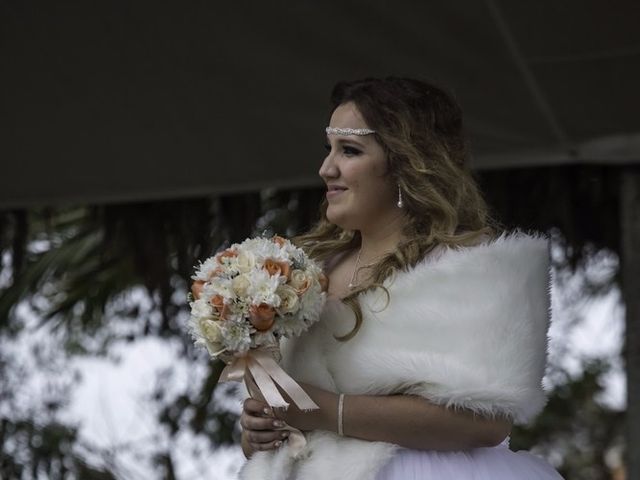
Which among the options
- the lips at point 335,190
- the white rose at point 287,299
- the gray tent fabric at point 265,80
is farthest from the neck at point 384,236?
the gray tent fabric at point 265,80

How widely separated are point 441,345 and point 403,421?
197mm

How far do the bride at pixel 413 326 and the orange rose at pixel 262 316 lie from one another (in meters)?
0.19

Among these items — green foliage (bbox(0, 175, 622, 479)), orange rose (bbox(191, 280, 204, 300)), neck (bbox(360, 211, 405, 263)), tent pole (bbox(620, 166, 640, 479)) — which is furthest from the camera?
green foliage (bbox(0, 175, 622, 479))

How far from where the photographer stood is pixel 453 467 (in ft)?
9.25

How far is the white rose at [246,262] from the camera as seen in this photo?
2.77 meters

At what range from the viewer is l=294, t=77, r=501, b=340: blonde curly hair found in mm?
2928

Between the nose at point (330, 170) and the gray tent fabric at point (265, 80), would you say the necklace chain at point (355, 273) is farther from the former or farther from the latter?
the gray tent fabric at point (265, 80)

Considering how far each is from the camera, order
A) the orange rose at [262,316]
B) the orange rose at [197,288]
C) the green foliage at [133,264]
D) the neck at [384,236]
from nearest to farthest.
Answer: the orange rose at [262,316] → the orange rose at [197,288] → the neck at [384,236] → the green foliage at [133,264]

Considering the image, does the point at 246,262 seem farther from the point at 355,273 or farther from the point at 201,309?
the point at 355,273

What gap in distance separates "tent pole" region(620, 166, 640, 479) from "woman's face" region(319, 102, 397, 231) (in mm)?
2586

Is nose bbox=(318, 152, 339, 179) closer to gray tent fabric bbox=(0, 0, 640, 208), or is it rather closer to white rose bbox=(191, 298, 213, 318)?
white rose bbox=(191, 298, 213, 318)

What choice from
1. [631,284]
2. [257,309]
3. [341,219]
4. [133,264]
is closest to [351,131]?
[341,219]

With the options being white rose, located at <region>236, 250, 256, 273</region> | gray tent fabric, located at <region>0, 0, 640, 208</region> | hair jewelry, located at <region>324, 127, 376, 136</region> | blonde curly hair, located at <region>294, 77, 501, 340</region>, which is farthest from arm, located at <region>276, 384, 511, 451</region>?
gray tent fabric, located at <region>0, 0, 640, 208</region>

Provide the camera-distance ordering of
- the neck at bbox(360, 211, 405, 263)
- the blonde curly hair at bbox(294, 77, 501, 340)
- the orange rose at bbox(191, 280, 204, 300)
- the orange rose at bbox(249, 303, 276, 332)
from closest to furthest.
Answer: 1. the orange rose at bbox(249, 303, 276, 332)
2. the orange rose at bbox(191, 280, 204, 300)
3. the blonde curly hair at bbox(294, 77, 501, 340)
4. the neck at bbox(360, 211, 405, 263)
